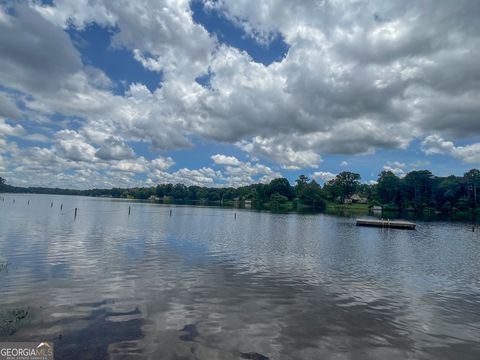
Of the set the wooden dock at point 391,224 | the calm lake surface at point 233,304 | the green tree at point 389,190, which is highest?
the green tree at point 389,190

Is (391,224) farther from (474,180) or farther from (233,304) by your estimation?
(474,180)

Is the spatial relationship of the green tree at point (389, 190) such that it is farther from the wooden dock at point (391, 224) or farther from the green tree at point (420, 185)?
the wooden dock at point (391, 224)

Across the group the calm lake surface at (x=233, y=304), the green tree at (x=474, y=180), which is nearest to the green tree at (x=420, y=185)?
the green tree at (x=474, y=180)

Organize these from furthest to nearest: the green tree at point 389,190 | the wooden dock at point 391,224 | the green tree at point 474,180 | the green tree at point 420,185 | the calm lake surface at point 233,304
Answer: the green tree at point 389,190 → the green tree at point 420,185 → the green tree at point 474,180 → the wooden dock at point 391,224 → the calm lake surface at point 233,304

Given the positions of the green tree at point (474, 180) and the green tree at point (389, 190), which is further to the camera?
the green tree at point (389, 190)

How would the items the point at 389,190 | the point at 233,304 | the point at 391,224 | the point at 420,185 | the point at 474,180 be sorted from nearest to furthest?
the point at 233,304
the point at 391,224
the point at 474,180
the point at 420,185
the point at 389,190

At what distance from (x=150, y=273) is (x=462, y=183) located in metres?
201

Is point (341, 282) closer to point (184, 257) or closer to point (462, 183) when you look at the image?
point (184, 257)

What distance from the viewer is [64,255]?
29453 mm

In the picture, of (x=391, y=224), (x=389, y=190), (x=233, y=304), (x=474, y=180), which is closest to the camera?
(x=233, y=304)

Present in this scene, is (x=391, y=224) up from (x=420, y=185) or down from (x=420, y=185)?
down

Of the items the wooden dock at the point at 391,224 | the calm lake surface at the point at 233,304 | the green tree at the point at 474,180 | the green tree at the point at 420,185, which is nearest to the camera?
the calm lake surface at the point at 233,304

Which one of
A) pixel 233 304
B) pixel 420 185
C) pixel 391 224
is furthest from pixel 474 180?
pixel 233 304

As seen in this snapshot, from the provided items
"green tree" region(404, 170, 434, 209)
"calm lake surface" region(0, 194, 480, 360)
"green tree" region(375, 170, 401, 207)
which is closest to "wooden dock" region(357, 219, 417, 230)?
"calm lake surface" region(0, 194, 480, 360)
